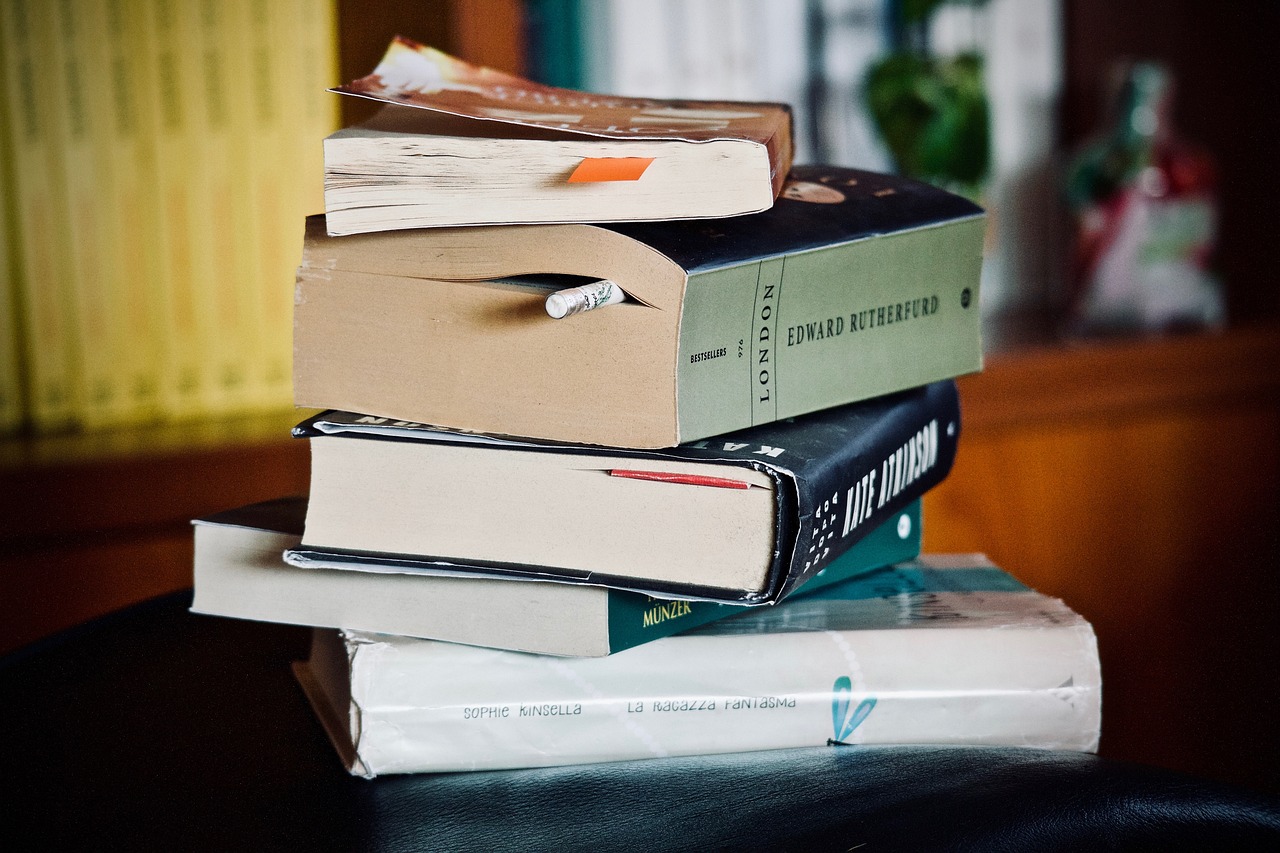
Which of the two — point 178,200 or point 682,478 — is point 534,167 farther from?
point 178,200

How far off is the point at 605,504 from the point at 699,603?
65mm

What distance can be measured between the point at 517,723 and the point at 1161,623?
1.16 metres

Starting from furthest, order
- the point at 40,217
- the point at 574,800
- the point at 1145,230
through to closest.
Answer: the point at 1145,230 < the point at 40,217 < the point at 574,800

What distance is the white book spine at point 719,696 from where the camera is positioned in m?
0.47

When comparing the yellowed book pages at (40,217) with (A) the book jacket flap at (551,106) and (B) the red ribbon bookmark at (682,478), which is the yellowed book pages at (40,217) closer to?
(A) the book jacket flap at (551,106)

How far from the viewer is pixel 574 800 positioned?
45 cm

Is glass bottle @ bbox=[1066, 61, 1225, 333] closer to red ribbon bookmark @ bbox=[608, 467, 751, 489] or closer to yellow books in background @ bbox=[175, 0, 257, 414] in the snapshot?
yellow books in background @ bbox=[175, 0, 257, 414]

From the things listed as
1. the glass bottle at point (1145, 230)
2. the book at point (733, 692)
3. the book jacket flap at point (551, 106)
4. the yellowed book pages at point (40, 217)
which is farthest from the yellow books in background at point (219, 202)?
the glass bottle at point (1145, 230)

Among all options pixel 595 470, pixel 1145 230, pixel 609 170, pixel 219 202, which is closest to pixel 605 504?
pixel 595 470

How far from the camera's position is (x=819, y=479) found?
1.52 feet

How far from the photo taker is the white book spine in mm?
475

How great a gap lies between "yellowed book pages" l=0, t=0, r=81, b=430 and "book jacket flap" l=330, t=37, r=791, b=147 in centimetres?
72

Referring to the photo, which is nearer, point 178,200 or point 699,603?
point 699,603

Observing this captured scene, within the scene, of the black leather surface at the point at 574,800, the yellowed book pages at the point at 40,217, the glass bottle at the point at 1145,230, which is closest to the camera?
the black leather surface at the point at 574,800
